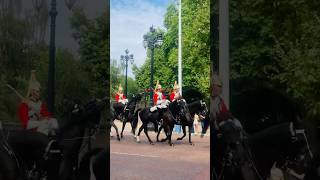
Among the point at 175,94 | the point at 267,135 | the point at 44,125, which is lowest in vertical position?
the point at 267,135

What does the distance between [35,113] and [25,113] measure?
12cm

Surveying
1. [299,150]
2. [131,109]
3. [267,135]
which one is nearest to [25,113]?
[267,135]

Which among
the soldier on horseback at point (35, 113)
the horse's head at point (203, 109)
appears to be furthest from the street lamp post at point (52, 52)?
the horse's head at point (203, 109)

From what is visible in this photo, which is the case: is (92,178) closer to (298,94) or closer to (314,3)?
(298,94)

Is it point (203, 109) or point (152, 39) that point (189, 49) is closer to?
point (152, 39)

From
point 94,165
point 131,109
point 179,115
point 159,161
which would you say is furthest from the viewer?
point 131,109

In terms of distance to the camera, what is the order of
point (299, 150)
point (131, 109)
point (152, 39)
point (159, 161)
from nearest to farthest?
point (299, 150), point (159, 161), point (131, 109), point (152, 39)

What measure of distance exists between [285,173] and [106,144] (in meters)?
2.19

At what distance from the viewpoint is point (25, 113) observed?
5.11 meters

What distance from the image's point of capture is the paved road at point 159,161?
8750 millimetres

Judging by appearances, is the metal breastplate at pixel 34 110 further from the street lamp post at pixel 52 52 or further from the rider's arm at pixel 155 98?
the rider's arm at pixel 155 98

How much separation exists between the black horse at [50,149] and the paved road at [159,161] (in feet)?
10.3

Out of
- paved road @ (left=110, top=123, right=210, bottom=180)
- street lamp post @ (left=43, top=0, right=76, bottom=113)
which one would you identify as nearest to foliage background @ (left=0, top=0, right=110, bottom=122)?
street lamp post @ (left=43, top=0, right=76, bottom=113)

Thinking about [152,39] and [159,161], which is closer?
[159,161]
